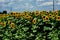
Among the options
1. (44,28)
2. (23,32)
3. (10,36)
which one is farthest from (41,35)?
(10,36)

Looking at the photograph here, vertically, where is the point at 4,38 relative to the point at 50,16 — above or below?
below

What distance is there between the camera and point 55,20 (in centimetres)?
773

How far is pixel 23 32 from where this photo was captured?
8422mm

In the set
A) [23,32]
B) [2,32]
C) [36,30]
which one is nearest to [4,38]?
[2,32]

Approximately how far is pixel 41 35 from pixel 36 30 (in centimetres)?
25

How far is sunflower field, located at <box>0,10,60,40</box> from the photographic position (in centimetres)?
768

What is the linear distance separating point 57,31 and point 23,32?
4.45ft

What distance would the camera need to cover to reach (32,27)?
818 centimetres

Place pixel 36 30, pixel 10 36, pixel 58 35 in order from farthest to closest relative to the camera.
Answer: pixel 10 36
pixel 36 30
pixel 58 35

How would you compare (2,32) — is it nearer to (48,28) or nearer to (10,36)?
(10,36)

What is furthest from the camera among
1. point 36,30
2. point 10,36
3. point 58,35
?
point 10,36

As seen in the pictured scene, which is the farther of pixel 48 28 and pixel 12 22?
pixel 12 22

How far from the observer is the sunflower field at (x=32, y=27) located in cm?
768

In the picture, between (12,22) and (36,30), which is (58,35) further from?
(12,22)
